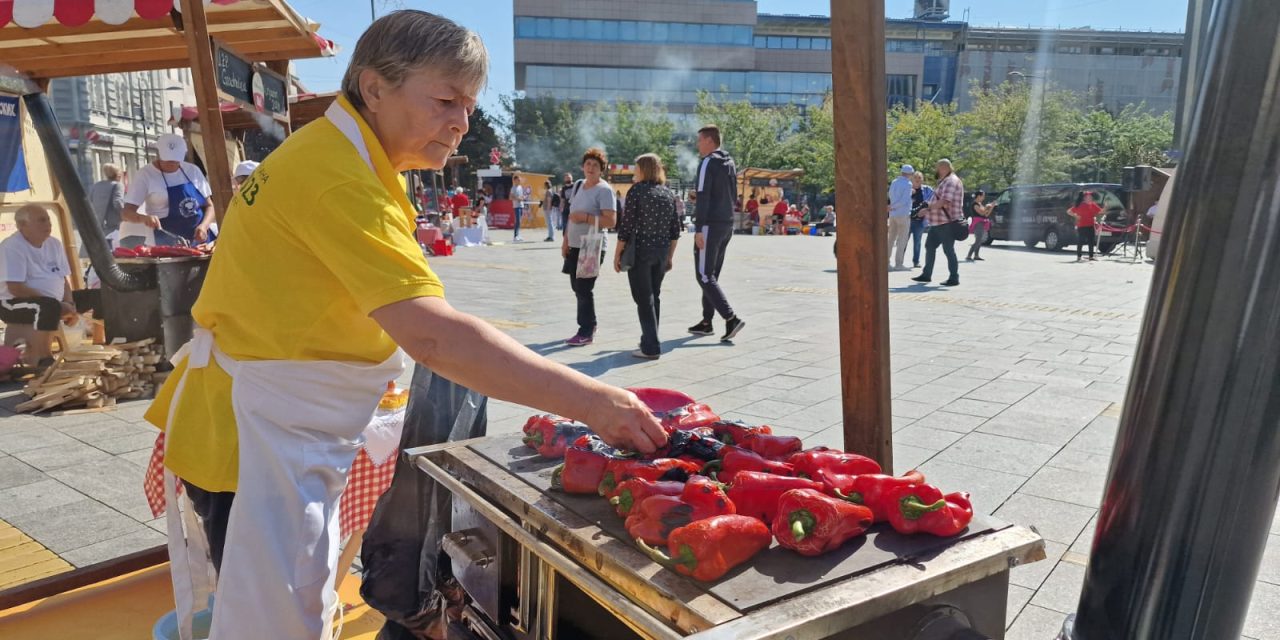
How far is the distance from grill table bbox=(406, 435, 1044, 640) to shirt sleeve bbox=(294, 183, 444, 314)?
667 mm

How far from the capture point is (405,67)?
1.69m

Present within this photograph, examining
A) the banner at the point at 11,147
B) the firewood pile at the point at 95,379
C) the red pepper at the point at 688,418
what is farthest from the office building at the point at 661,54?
the red pepper at the point at 688,418

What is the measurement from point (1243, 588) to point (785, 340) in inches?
263

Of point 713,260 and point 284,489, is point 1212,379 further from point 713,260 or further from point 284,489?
point 713,260

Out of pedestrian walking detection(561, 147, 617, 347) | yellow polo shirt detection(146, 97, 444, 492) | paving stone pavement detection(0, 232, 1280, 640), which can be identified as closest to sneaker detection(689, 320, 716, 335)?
paving stone pavement detection(0, 232, 1280, 640)

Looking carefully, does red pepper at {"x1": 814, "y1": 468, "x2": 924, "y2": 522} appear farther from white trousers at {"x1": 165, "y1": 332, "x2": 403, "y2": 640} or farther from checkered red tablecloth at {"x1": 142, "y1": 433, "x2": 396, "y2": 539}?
checkered red tablecloth at {"x1": 142, "y1": 433, "x2": 396, "y2": 539}

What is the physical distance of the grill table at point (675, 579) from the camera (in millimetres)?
1488

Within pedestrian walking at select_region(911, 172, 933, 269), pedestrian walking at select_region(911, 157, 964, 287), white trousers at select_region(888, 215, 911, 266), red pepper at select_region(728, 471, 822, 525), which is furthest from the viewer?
pedestrian walking at select_region(911, 172, 933, 269)

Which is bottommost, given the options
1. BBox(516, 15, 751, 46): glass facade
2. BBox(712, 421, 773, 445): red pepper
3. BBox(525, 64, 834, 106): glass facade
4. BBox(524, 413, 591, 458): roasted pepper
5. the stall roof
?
BBox(524, 413, 591, 458): roasted pepper

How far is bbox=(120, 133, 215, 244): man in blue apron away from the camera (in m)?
7.06

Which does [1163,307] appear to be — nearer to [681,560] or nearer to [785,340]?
[681,560]

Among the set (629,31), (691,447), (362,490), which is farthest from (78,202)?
(629,31)

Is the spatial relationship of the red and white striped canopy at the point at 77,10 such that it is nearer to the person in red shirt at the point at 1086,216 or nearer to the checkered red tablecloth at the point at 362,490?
the checkered red tablecloth at the point at 362,490

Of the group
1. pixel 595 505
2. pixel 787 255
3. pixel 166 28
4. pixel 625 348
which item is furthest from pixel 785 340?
pixel 787 255
